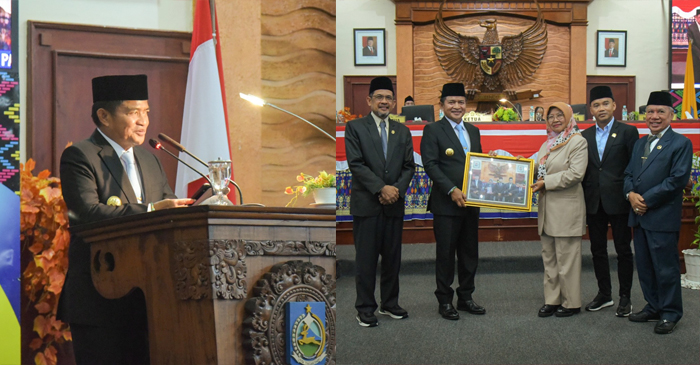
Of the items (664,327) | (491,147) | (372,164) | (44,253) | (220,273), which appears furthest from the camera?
(491,147)

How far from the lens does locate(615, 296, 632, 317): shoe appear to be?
2.66 meters

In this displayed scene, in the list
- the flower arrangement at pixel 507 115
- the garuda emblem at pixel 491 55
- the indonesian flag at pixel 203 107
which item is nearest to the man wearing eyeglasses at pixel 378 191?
the indonesian flag at pixel 203 107

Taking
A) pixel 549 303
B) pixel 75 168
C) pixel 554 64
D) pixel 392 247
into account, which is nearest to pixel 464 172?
pixel 392 247

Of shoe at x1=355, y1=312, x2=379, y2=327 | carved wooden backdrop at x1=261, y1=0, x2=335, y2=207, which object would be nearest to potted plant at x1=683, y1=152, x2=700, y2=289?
shoe at x1=355, y1=312, x2=379, y2=327

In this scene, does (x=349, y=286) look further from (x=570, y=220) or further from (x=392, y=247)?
(x=570, y=220)

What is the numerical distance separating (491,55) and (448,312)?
215 inches

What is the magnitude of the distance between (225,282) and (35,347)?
97 cm

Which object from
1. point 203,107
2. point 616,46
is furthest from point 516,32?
point 203,107

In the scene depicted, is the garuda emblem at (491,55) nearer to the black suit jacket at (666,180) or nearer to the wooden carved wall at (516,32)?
the wooden carved wall at (516,32)

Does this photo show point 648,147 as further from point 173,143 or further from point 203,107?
point 173,143

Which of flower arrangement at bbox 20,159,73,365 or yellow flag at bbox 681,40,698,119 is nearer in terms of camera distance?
flower arrangement at bbox 20,159,73,365

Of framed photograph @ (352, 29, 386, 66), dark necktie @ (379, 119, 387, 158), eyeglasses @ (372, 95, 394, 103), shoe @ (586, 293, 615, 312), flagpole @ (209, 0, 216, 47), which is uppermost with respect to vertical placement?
framed photograph @ (352, 29, 386, 66)

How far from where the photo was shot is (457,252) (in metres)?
2.84

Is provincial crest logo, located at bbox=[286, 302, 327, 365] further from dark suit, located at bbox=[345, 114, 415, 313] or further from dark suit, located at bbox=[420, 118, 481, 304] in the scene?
dark suit, located at bbox=[420, 118, 481, 304]
